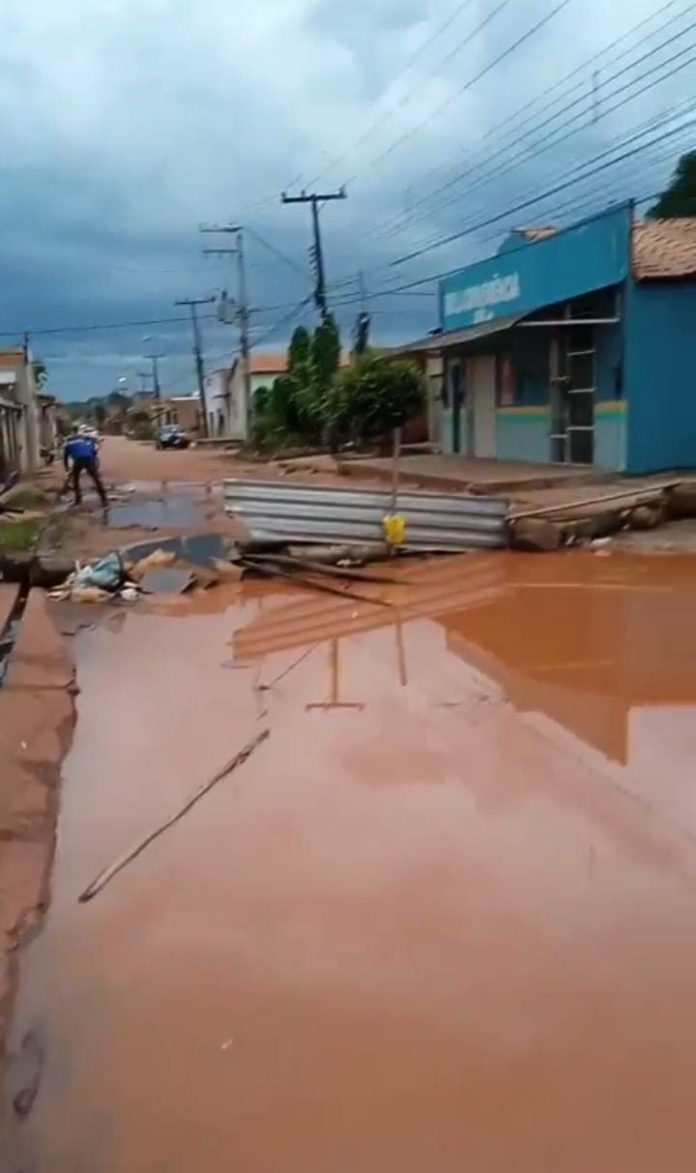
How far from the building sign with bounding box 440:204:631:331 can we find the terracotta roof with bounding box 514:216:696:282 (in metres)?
0.39

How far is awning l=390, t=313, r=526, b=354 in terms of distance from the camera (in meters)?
21.4

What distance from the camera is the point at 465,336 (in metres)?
23.5

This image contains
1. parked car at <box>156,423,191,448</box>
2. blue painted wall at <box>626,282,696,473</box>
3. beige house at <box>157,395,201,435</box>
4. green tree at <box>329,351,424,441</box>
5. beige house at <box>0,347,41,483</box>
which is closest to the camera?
blue painted wall at <box>626,282,696,473</box>

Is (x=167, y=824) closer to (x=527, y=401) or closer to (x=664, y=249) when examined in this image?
(x=664, y=249)

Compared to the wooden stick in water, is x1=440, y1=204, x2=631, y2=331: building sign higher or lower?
higher

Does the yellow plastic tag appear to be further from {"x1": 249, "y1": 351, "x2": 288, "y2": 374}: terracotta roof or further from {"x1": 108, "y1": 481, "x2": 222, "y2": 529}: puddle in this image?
{"x1": 249, "y1": 351, "x2": 288, "y2": 374}: terracotta roof

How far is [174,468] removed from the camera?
4006 cm

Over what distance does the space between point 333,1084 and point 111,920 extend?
5.83ft

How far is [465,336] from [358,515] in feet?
29.6

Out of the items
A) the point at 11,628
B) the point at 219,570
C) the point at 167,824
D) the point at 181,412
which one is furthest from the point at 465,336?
the point at 181,412

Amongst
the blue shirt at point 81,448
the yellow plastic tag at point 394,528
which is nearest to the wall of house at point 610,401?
the yellow plastic tag at point 394,528

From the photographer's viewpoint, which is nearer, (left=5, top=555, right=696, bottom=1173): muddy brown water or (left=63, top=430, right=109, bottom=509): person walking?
(left=5, top=555, right=696, bottom=1173): muddy brown water

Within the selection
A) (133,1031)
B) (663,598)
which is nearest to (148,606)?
(663,598)

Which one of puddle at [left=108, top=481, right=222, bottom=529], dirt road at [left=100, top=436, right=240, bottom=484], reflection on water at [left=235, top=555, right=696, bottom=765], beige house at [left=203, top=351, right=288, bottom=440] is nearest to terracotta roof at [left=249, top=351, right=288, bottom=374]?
beige house at [left=203, top=351, right=288, bottom=440]
